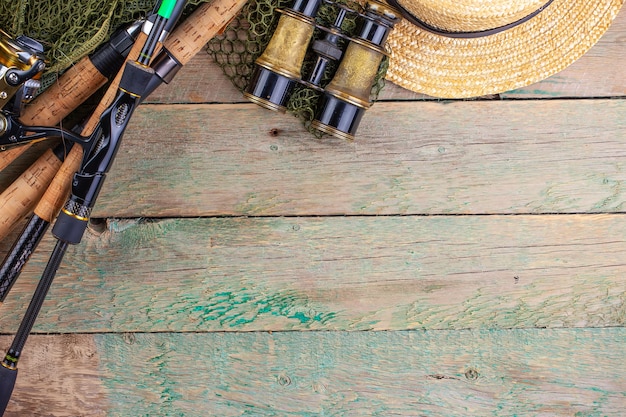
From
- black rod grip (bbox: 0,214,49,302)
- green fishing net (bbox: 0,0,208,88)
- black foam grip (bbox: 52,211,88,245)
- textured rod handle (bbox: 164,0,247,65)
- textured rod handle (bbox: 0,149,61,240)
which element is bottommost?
black rod grip (bbox: 0,214,49,302)

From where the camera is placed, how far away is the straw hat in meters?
1.13

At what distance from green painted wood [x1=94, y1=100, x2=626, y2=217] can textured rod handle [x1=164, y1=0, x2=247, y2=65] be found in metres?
0.17

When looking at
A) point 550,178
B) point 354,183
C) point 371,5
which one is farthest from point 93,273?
point 550,178

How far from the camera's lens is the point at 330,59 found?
3.69ft

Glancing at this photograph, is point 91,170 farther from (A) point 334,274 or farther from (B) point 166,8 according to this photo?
(A) point 334,274

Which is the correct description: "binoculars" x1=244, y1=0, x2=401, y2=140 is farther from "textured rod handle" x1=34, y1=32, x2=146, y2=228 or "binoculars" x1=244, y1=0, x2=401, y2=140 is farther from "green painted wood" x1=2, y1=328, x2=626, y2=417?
"green painted wood" x1=2, y1=328, x2=626, y2=417

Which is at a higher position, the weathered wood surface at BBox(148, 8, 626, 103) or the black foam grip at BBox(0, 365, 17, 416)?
the weathered wood surface at BBox(148, 8, 626, 103)

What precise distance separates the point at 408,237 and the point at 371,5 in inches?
16.8

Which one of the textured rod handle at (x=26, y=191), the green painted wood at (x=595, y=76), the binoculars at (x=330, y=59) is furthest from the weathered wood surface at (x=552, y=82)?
the textured rod handle at (x=26, y=191)

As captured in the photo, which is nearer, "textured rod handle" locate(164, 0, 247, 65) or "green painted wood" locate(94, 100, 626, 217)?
"textured rod handle" locate(164, 0, 247, 65)

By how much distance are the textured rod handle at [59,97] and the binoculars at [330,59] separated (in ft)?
0.84

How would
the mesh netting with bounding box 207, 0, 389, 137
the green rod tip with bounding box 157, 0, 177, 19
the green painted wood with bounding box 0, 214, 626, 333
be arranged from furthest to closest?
the green painted wood with bounding box 0, 214, 626, 333, the mesh netting with bounding box 207, 0, 389, 137, the green rod tip with bounding box 157, 0, 177, 19

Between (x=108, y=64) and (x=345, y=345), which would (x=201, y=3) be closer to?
(x=108, y=64)

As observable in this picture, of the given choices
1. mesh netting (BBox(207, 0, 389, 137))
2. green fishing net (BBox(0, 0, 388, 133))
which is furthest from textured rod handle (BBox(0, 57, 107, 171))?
mesh netting (BBox(207, 0, 389, 137))
